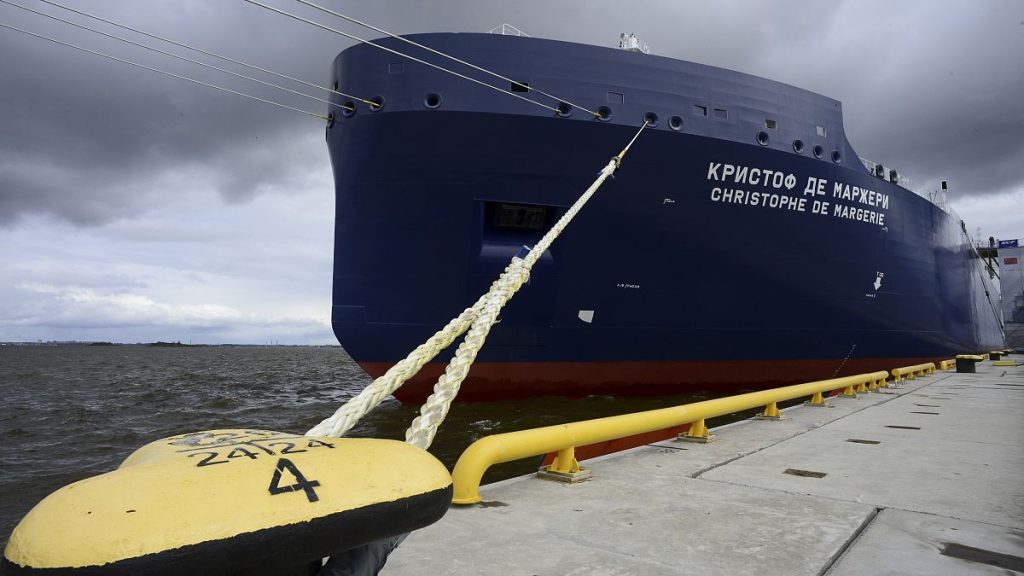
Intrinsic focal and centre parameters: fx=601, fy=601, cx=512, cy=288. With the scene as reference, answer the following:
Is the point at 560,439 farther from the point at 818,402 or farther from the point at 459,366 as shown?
the point at 818,402

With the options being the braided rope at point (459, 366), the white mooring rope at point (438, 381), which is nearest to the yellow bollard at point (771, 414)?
the braided rope at point (459, 366)

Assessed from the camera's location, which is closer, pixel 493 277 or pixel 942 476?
pixel 942 476

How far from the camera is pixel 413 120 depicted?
10664mm

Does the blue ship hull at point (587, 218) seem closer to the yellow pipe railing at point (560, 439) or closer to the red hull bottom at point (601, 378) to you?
the red hull bottom at point (601, 378)

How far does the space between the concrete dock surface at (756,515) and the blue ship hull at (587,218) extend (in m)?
5.77

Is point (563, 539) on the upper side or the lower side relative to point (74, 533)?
lower

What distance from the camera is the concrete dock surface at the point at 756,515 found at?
8.93 feet

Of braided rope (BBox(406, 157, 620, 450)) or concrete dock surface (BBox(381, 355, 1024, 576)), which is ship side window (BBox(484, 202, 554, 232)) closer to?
braided rope (BBox(406, 157, 620, 450))

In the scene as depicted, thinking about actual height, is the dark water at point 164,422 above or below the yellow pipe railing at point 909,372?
below

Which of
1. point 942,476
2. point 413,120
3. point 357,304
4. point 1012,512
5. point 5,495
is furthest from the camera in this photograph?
point 357,304

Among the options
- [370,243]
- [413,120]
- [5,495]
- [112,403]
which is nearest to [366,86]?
[413,120]

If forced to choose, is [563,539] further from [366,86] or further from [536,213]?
[366,86]

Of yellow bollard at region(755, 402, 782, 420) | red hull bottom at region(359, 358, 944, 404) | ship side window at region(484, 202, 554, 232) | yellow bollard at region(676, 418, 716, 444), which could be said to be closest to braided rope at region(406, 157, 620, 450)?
yellow bollard at region(676, 418, 716, 444)

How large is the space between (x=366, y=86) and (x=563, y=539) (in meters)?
9.93
